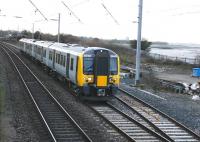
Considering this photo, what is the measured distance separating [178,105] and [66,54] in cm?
727

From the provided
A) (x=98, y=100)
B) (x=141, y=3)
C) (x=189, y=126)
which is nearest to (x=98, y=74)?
(x=98, y=100)

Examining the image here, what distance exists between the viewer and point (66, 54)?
23.6 m

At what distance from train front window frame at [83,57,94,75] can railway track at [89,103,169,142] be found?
5.36ft

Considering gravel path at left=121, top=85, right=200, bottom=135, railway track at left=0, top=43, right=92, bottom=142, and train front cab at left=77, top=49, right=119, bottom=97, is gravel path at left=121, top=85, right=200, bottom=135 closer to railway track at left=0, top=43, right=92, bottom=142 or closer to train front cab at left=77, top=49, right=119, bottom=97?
train front cab at left=77, top=49, right=119, bottom=97

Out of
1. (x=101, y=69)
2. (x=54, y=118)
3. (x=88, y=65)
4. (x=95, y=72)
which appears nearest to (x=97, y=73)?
(x=95, y=72)

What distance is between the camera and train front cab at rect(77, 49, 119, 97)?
64.6 feet

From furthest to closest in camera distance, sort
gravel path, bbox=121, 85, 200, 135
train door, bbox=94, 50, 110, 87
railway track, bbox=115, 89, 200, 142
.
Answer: train door, bbox=94, 50, 110, 87 < gravel path, bbox=121, 85, 200, 135 < railway track, bbox=115, 89, 200, 142

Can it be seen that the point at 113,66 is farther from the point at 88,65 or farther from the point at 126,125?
the point at 126,125

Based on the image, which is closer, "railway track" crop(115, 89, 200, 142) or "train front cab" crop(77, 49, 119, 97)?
"railway track" crop(115, 89, 200, 142)

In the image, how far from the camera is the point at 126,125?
50.5 feet

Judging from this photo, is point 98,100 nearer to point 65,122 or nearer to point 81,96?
point 81,96

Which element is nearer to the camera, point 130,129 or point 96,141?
point 96,141

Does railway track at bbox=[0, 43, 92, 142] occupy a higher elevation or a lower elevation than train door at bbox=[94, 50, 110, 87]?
lower

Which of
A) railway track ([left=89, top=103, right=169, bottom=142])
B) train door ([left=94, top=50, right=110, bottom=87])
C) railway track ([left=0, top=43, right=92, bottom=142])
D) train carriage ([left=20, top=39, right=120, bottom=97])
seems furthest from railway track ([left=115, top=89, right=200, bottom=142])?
railway track ([left=0, top=43, right=92, bottom=142])
